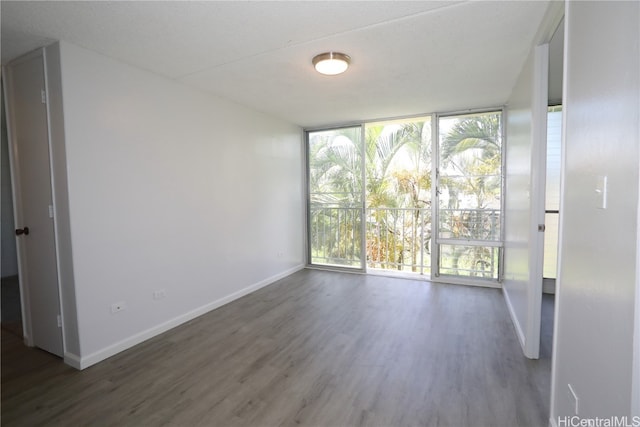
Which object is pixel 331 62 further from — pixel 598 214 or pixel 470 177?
pixel 470 177

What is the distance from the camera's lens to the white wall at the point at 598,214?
2.97 feet

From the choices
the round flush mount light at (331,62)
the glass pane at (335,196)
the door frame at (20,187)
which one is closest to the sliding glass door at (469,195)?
the glass pane at (335,196)

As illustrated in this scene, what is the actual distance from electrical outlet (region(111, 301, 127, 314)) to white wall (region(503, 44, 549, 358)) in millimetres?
3165

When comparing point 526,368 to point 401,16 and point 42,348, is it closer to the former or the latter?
point 401,16

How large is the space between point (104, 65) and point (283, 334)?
261cm

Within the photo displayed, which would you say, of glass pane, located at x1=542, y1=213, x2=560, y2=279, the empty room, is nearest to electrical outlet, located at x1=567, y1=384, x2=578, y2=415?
the empty room

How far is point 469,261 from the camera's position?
4113mm

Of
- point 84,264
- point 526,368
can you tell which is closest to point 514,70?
point 526,368

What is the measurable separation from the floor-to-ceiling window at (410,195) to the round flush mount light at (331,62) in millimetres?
2192

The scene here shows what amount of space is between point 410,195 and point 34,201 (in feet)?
16.2

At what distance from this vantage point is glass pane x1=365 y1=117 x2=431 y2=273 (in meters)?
5.16

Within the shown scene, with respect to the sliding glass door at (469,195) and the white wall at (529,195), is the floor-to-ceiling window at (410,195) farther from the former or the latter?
the white wall at (529,195)

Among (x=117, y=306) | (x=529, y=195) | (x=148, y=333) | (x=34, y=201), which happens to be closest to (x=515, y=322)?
(x=529, y=195)

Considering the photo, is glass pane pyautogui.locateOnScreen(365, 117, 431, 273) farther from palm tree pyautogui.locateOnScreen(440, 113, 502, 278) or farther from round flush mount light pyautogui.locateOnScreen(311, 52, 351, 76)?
round flush mount light pyautogui.locateOnScreen(311, 52, 351, 76)
